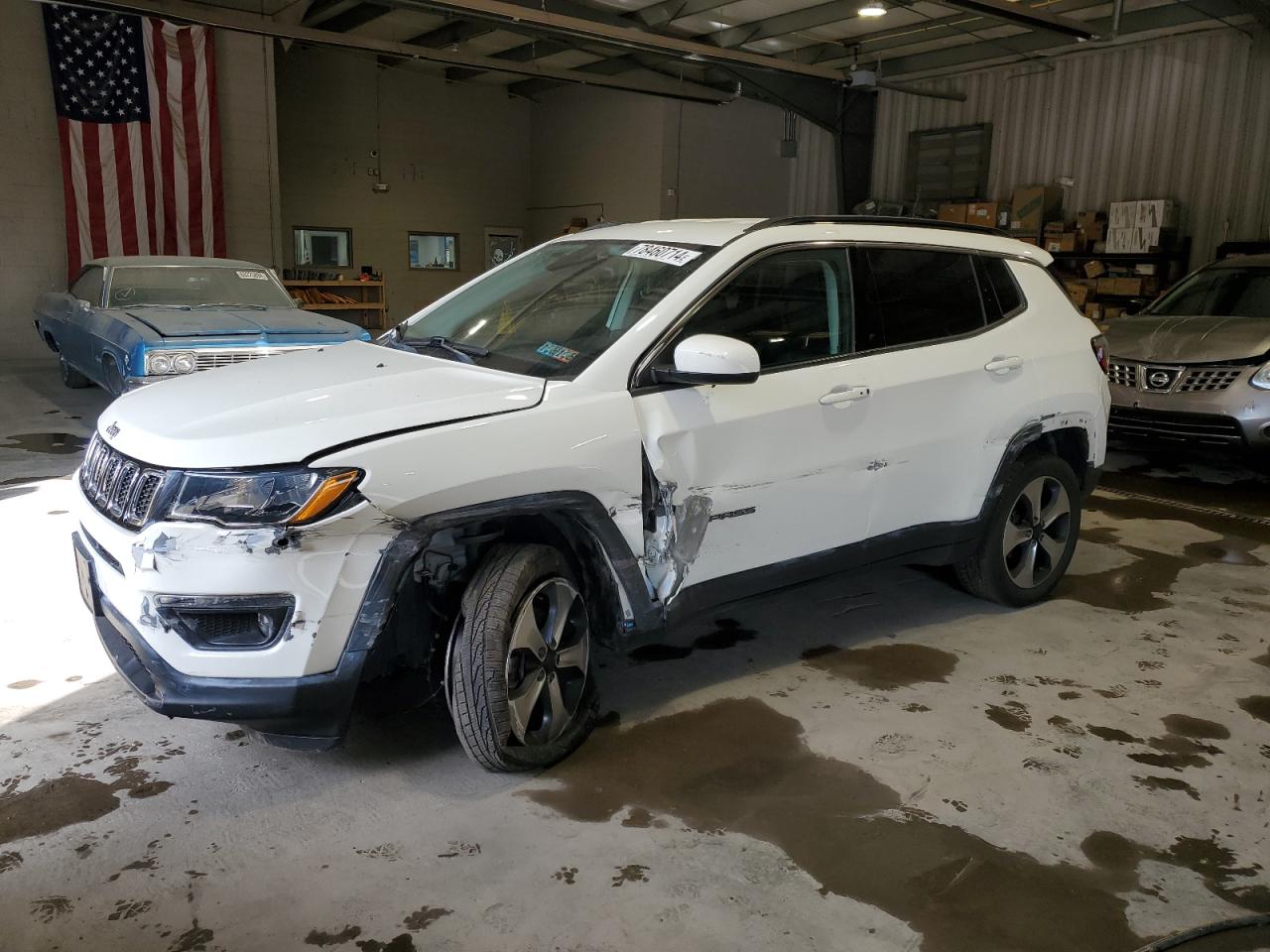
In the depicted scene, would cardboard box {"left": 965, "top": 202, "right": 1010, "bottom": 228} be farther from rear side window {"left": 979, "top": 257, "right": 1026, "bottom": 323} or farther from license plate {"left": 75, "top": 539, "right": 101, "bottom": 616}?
license plate {"left": 75, "top": 539, "right": 101, "bottom": 616}

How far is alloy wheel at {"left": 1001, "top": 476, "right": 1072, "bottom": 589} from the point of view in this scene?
412 centimetres

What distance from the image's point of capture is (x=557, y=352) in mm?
2975

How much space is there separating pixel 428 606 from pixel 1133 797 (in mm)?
2076

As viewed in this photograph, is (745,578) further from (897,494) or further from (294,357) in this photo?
(294,357)

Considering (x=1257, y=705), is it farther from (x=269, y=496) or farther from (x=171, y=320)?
(x=171, y=320)

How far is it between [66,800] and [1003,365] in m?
3.46

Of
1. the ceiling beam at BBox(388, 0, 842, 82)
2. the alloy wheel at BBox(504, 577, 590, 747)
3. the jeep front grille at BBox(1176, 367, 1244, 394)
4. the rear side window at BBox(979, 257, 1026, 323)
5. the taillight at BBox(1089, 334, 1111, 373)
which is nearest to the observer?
the alloy wheel at BBox(504, 577, 590, 747)

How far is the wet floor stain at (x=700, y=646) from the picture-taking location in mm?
3727

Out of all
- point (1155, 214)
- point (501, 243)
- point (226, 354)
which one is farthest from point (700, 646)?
point (501, 243)

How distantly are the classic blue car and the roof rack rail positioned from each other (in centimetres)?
422

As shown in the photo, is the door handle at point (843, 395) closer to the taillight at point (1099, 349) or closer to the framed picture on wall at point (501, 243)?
the taillight at point (1099, 349)

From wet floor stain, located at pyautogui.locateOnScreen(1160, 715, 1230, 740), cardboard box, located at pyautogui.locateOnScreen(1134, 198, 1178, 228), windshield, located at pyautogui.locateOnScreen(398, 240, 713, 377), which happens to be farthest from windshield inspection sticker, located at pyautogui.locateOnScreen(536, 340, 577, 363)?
cardboard box, located at pyautogui.locateOnScreen(1134, 198, 1178, 228)

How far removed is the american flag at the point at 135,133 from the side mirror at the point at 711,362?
11.6 m

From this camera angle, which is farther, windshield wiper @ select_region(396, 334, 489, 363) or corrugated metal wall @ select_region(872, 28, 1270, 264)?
corrugated metal wall @ select_region(872, 28, 1270, 264)
